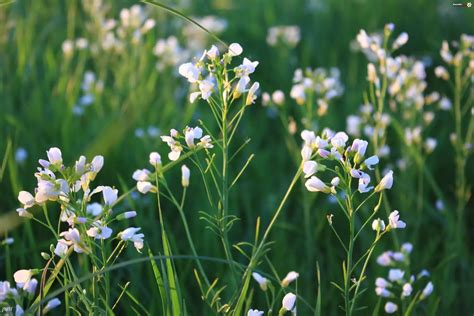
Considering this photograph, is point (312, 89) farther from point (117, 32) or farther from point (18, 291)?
point (18, 291)

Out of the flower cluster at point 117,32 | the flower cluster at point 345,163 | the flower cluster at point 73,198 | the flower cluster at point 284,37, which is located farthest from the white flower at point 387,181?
the flower cluster at point 284,37

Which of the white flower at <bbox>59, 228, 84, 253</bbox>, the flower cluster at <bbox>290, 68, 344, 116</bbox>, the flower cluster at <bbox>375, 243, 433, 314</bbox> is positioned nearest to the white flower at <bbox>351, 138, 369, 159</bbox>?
the flower cluster at <bbox>375, 243, 433, 314</bbox>

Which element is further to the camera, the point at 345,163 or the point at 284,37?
the point at 284,37

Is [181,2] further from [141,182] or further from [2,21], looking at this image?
[141,182]

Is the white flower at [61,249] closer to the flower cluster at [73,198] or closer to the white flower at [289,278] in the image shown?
the flower cluster at [73,198]

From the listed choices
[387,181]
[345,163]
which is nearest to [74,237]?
[345,163]

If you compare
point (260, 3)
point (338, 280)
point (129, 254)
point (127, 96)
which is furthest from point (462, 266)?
point (260, 3)

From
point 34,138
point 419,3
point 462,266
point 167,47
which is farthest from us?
point 419,3

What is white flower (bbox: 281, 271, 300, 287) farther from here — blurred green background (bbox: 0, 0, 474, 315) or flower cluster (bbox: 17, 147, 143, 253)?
blurred green background (bbox: 0, 0, 474, 315)
